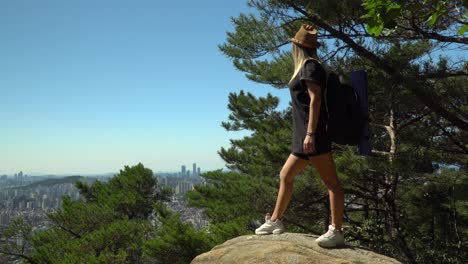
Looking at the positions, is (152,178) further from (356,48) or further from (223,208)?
(356,48)

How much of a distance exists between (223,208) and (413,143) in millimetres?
5311

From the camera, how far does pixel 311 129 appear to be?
260cm

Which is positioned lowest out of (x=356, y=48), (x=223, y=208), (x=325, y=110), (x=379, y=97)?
(x=223, y=208)

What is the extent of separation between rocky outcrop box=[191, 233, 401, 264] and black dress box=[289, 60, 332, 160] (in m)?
0.68

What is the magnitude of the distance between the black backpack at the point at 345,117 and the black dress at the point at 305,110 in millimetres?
55

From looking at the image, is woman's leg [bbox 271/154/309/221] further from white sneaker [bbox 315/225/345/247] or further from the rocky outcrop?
white sneaker [bbox 315/225/345/247]

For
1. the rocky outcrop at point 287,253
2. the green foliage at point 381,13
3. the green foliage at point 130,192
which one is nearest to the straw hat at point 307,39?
the green foliage at point 381,13

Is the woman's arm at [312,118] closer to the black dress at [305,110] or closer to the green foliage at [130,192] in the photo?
the black dress at [305,110]

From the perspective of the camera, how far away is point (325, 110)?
2703 millimetres

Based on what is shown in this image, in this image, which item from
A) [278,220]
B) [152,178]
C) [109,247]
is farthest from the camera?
[152,178]

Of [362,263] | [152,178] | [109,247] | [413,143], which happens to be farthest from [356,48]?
[152,178]

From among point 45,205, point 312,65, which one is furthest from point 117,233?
point 45,205

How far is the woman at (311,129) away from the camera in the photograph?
262cm

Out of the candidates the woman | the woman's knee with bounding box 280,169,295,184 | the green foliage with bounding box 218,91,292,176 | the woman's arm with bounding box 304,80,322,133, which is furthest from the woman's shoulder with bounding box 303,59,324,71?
the green foliage with bounding box 218,91,292,176
